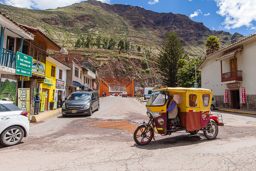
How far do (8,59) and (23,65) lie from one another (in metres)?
1.27

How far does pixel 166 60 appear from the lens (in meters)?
39.7

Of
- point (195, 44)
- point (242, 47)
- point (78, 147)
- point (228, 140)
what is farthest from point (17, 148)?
point (195, 44)

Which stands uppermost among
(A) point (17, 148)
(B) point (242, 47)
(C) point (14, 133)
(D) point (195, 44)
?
(D) point (195, 44)

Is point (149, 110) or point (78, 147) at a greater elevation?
point (149, 110)

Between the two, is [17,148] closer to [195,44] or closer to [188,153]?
[188,153]

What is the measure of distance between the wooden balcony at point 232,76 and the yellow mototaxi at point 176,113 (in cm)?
1731

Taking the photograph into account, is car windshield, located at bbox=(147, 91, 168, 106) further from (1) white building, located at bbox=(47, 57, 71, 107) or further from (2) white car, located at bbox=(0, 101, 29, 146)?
(1) white building, located at bbox=(47, 57, 71, 107)

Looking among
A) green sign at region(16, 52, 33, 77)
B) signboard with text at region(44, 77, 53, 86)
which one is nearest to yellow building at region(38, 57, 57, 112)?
signboard with text at region(44, 77, 53, 86)

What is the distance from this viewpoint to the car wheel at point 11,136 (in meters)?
5.39

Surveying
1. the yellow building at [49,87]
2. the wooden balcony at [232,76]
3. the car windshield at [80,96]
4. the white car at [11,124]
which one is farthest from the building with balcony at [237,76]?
the white car at [11,124]

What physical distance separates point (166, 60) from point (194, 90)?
3504cm

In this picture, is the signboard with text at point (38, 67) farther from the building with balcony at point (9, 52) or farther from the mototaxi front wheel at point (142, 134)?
the mototaxi front wheel at point (142, 134)


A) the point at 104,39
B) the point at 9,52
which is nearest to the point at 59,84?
the point at 9,52

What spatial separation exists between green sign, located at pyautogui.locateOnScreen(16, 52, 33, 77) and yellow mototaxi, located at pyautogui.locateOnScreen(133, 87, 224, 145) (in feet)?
30.8
